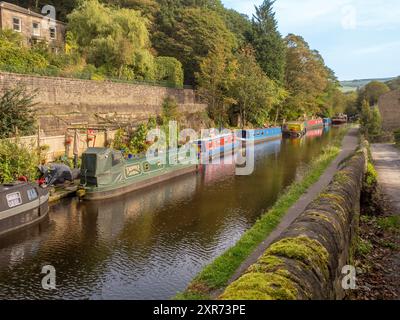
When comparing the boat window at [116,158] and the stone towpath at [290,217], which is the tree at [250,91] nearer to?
the stone towpath at [290,217]

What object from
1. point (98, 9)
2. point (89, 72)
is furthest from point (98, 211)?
point (98, 9)

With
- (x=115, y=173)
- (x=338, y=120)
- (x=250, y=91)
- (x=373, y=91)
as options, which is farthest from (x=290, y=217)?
(x=373, y=91)

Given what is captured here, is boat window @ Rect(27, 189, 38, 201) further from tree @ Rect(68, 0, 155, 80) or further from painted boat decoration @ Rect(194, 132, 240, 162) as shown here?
tree @ Rect(68, 0, 155, 80)

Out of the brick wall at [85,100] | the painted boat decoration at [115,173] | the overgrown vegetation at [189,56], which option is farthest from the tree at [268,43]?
the painted boat decoration at [115,173]

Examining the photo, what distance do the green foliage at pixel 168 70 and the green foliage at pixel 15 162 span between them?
27.4m

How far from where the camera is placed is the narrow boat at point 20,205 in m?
14.2

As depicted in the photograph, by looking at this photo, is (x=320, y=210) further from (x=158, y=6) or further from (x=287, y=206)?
(x=158, y=6)

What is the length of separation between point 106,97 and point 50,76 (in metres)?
5.75

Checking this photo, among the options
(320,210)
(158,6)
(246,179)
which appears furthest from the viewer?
(158,6)

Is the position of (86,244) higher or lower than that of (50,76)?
lower

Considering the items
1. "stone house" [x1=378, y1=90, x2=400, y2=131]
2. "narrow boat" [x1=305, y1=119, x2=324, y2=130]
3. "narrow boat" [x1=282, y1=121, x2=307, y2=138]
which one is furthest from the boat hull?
"narrow boat" [x1=305, y1=119, x2=324, y2=130]

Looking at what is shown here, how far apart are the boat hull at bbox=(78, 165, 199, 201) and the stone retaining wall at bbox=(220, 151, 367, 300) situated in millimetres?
12612

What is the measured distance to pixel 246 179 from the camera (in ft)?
85.1

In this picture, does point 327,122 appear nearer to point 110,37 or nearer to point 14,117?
point 110,37
